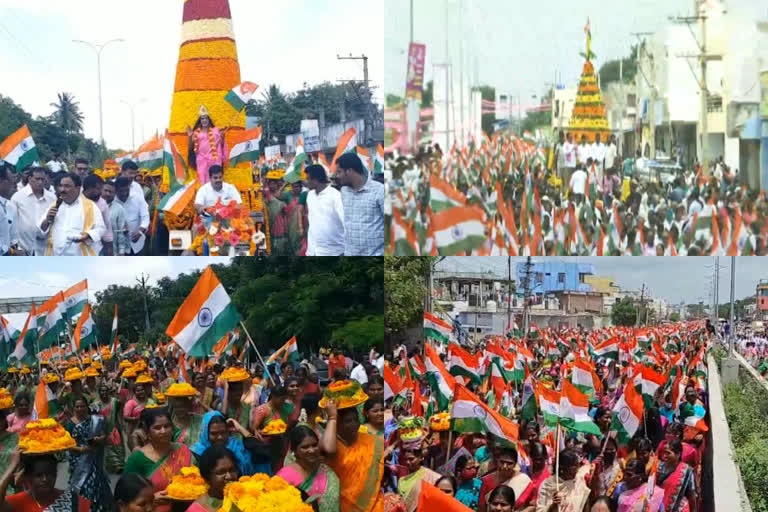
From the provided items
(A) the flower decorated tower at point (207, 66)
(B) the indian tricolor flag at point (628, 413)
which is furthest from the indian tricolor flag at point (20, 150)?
(B) the indian tricolor flag at point (628, 413)

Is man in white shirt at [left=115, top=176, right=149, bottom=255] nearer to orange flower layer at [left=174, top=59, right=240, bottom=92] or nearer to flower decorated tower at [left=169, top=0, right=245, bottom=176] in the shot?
flower decorated tower at [left=169, top=0, right=245, bottom=176]

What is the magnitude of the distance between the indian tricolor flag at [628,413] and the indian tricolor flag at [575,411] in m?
0.12

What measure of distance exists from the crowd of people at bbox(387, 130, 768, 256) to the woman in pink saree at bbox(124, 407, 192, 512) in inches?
62.6

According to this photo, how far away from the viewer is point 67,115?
222 inches

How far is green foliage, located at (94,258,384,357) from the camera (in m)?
5.64

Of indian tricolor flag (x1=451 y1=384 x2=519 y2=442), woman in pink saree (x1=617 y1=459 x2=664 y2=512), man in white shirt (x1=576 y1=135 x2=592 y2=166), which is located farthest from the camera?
man in white shirt (x1=576 y1=135 x2=592 y2=166)

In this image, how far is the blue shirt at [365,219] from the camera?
557 centimetres

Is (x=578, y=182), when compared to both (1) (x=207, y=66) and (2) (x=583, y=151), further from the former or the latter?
(1) (x=207, y=66)

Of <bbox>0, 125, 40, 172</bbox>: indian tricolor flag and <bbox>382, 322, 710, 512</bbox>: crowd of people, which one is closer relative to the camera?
<bbox>382, 322, 710, 512</bbox>: crowd of people

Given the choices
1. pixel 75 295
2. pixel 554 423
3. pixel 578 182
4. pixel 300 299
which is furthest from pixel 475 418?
pixel 75 295

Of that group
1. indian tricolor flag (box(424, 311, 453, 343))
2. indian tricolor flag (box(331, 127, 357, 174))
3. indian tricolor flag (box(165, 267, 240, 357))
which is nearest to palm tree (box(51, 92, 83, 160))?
indian tricolor flag (box(165, 267, 240, 357))

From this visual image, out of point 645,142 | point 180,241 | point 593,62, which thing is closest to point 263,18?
point 180,241

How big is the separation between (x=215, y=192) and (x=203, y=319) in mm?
744

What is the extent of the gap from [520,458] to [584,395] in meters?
0.49
